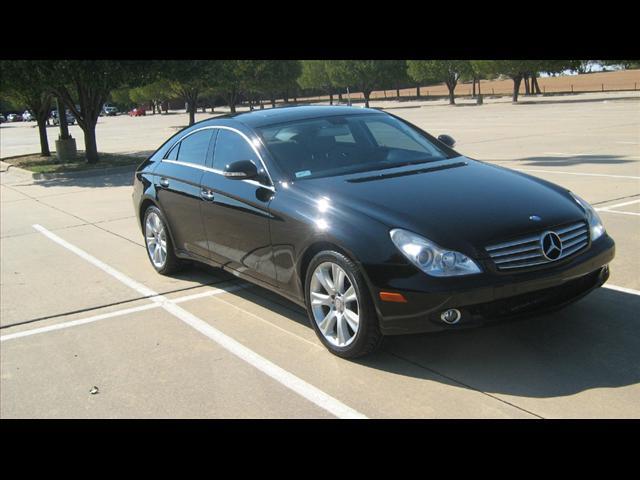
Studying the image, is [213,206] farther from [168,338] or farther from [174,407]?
[174,407]

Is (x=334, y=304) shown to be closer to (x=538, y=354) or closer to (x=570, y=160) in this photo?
(x=538, y=354)

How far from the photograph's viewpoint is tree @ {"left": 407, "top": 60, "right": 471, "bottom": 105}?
5988cm

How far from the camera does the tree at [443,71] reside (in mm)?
59875

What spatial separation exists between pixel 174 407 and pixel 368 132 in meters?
2.87

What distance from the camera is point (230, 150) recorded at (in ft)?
18.9

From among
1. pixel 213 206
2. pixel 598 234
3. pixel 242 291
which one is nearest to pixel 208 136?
pixel 213 206

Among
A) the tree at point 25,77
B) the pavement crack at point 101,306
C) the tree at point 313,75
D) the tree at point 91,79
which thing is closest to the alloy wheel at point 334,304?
the pavement crack at point 101,306

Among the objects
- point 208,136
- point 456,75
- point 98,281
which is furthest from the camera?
point 456,75

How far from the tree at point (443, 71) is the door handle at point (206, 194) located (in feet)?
182

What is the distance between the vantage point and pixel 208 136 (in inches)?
243

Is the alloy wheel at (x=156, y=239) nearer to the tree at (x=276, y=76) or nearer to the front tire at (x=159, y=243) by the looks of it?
the front tire at (x=159, y=243)

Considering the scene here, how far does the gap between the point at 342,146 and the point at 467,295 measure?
2006mm

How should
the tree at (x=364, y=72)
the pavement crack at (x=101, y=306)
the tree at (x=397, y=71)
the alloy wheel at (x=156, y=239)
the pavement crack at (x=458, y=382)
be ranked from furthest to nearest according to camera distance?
1. the tree at (x=397, y=71)
2. the tree at (x=364, y=72)
3. the alloy wheel at (x=156, y=239)
4. the pavement crack at (x=101, y=306)
5. the pavement crack at (x=458, y=382)

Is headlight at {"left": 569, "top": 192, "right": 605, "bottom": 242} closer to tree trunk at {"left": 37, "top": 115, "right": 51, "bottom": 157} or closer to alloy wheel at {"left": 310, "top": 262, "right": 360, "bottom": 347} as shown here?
alloy wheel at {"left": 310, "top": 262, "right": 360, "bottom": 347}
